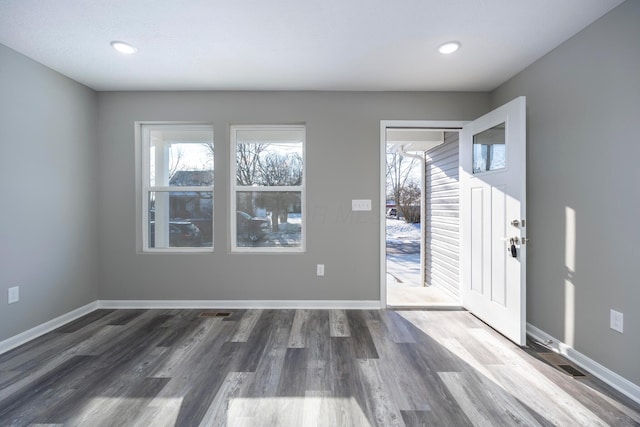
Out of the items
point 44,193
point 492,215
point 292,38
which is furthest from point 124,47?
point 492,215

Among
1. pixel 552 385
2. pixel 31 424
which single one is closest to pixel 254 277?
pixel 31 424

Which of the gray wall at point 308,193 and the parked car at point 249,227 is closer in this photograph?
the gray wall at point 308,193

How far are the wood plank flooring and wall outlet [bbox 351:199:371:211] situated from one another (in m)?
1.22

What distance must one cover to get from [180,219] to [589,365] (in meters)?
3.93

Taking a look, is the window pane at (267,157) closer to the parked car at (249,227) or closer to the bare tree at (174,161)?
the parked car at (249,227)

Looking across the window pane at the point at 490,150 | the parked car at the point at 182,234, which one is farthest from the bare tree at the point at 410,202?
the parked car at the point at 182,234

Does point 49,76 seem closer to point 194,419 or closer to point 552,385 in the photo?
point 194,419

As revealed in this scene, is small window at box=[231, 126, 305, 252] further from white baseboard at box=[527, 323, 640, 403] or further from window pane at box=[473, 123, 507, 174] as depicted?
white baseboard at box=[527, 323, 640, 403]

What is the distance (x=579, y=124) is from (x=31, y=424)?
3928 mm

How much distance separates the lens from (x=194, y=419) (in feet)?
5.04

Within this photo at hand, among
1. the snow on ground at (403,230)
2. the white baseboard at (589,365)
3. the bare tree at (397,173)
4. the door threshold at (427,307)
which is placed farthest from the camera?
the snow on ground at (403,230)

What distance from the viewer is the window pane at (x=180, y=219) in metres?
3.32

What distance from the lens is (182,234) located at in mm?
3342

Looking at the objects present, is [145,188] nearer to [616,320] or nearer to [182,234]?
[182,234]
